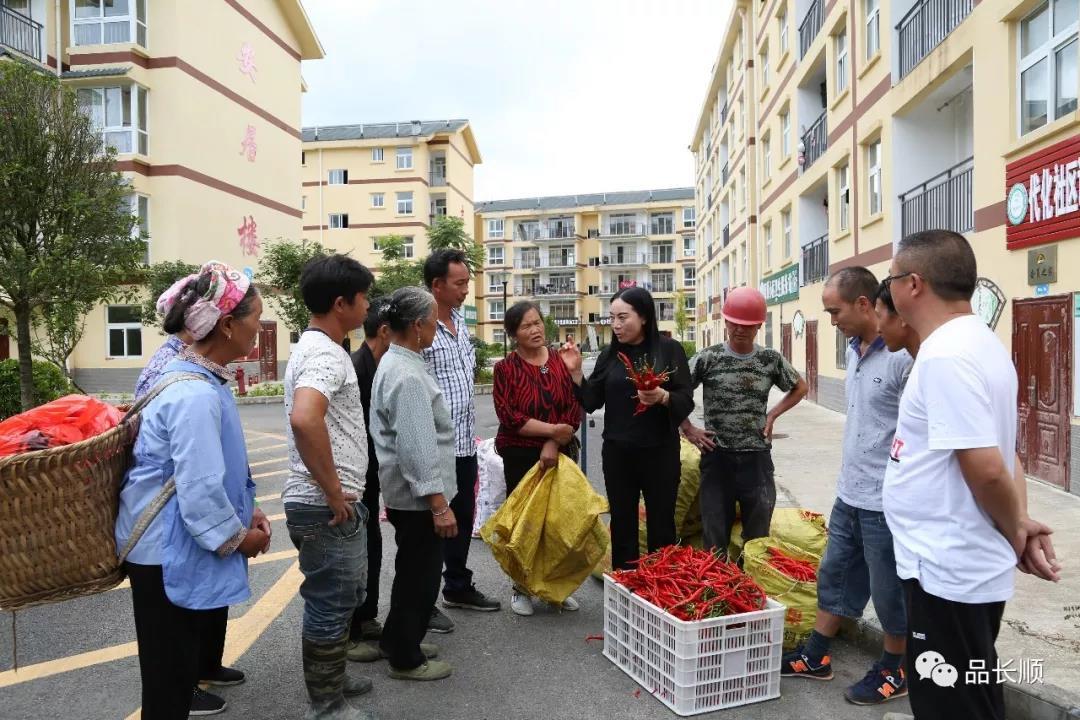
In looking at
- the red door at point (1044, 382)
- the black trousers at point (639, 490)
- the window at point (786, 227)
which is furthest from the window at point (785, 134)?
the black trousers at point (639, 490)

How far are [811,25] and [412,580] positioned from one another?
61.9 ft

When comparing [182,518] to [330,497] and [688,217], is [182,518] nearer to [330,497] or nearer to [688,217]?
[330,497]

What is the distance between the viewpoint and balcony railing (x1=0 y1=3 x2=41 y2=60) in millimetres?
21797

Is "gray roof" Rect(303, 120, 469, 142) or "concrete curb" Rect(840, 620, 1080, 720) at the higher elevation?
"gray roof" Rect(303, 120, 469, 142)

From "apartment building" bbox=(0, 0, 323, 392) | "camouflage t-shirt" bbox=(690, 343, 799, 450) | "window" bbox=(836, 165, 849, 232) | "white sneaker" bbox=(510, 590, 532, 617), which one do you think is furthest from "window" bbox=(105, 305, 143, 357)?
Answer: "camouflage t-shirt" bbox=(690, 343, 799, 450)

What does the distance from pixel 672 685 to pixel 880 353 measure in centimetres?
179

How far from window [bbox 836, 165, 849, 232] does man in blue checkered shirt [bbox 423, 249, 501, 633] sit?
13.5 meters

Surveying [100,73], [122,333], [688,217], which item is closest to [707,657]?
[122,333]

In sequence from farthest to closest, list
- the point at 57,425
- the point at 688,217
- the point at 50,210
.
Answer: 1. the point at 688,217
2. the point at 50,210
3. the point at 57,425

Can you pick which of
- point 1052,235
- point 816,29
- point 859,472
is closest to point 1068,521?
point 1052,235

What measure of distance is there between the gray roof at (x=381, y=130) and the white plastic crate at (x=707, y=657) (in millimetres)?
47662

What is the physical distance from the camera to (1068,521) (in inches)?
248

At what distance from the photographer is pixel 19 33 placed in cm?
2247

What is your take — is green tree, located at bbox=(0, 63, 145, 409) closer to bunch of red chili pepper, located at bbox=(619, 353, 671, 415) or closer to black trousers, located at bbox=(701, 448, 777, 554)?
bunch of red chili pepper, located at bbox=(619, 353, 671, 415)
